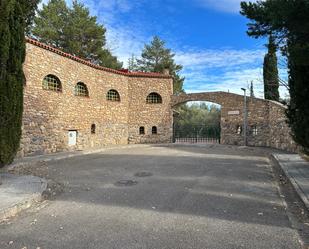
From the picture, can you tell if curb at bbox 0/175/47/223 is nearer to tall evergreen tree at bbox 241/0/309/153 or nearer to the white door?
tall evergreen tree at bbox 241/0/309/153

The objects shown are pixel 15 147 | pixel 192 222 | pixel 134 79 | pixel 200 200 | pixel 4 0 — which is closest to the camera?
pixel 192 222

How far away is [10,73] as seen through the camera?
7918mm

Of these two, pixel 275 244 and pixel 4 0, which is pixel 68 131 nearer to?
pixel 4 0

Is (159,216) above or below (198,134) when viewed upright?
below

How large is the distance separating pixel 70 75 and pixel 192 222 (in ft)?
46.0

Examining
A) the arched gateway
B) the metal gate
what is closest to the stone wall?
the arched gateway

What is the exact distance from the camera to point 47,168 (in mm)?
10969

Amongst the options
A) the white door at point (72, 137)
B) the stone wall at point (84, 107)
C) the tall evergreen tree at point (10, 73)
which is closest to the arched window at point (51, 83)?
the stone wall at point (84, 107)

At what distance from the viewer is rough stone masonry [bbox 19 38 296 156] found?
14.7m

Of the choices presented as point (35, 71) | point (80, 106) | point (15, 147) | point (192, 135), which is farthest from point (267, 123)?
point (15, 147)

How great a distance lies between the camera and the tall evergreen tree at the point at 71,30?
3166cm

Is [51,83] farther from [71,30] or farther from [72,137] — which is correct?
[71,30]

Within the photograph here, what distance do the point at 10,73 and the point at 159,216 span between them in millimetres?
5469

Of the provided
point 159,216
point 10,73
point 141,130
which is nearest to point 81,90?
point 141,130
